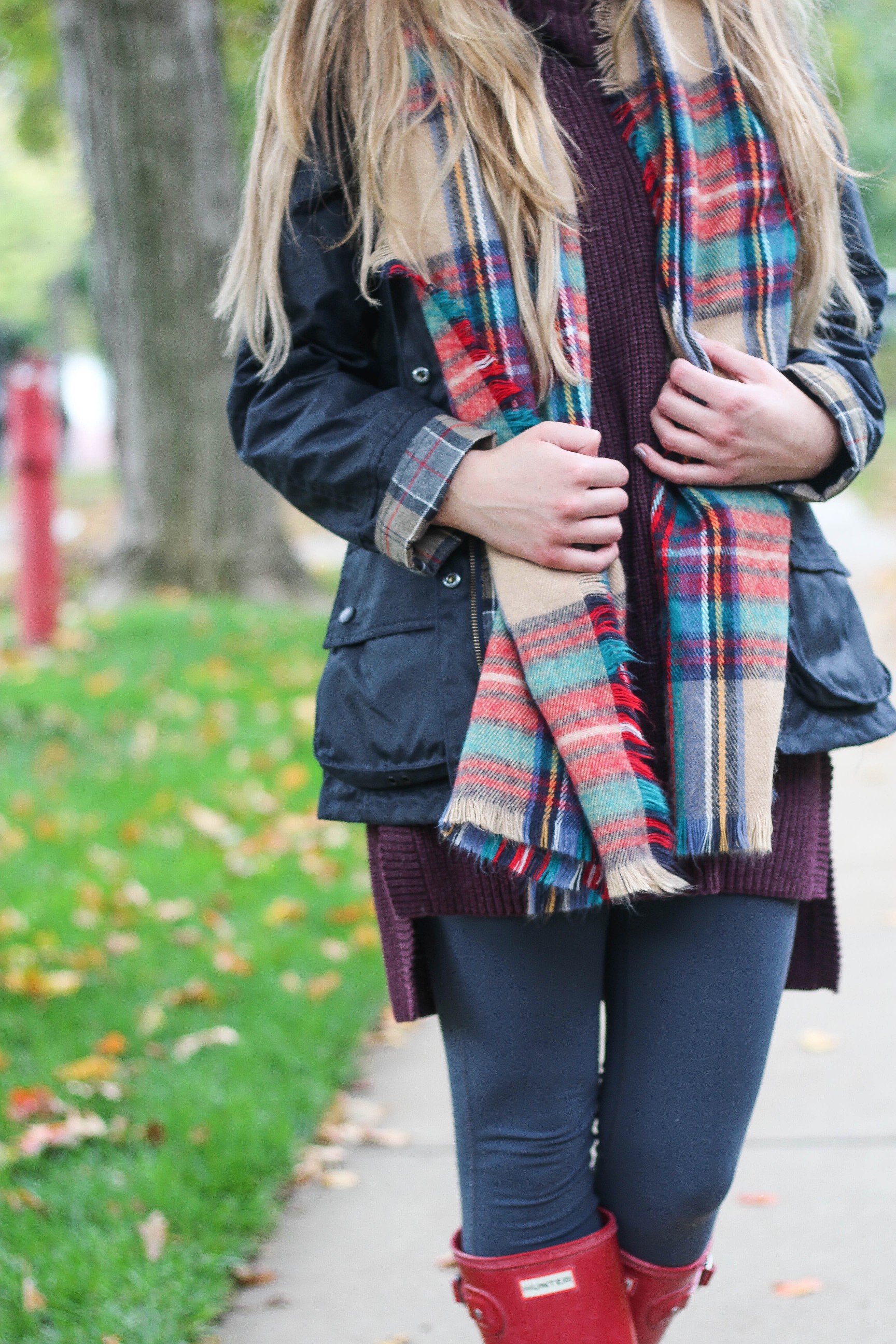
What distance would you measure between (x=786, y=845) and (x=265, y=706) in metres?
4.66

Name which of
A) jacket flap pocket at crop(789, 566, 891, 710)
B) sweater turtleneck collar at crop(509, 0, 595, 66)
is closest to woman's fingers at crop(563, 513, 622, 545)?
jacket flap pocket at crop(789, 566, 891, 710)

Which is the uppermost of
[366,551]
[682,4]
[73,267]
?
[73,267]

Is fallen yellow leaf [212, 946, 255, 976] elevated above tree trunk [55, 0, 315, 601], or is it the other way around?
tree trunk [55, 0, 315, 601]

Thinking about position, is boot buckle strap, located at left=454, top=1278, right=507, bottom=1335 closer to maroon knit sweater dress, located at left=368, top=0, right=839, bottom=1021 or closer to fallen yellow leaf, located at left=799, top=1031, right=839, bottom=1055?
maroon knit sweater dress, located at left=368, top=0, right=839, bottom=1021

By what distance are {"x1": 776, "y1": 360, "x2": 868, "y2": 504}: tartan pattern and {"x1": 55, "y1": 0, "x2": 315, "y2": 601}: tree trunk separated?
6479mm

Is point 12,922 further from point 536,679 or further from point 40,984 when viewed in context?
point 536,679

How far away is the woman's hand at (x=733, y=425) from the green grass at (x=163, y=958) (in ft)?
5.42

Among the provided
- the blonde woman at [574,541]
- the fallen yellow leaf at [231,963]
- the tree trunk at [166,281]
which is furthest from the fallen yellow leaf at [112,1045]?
the tree trunk at [166,281]

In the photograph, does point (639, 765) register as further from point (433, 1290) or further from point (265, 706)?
point (265, 706)

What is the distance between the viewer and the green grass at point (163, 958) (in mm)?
2379

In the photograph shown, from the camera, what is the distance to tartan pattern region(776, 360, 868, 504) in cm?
150

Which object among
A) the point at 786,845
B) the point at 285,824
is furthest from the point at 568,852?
the point at 285,824

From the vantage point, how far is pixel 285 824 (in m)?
4.75

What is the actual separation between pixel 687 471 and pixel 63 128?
15.0 meters
